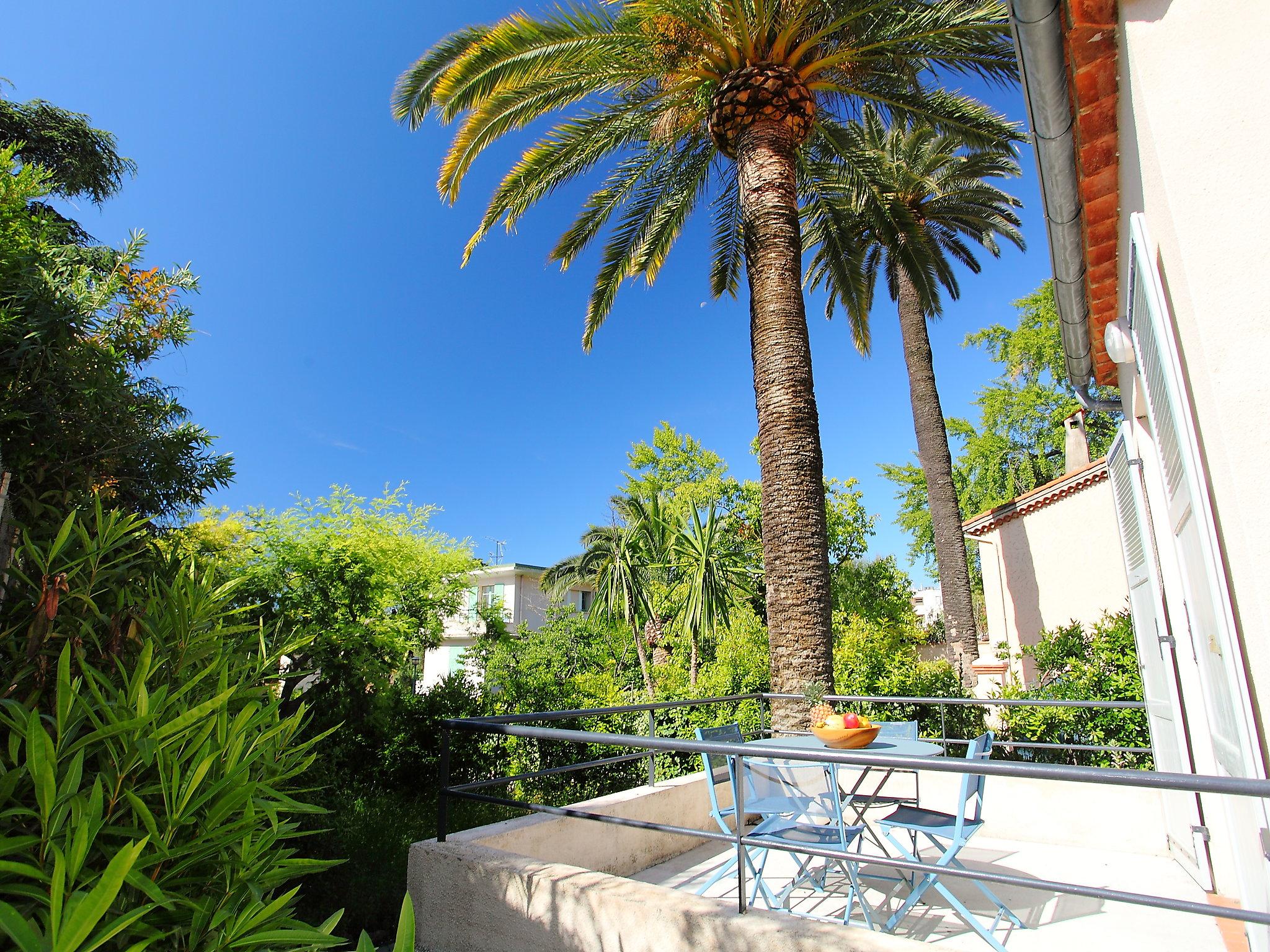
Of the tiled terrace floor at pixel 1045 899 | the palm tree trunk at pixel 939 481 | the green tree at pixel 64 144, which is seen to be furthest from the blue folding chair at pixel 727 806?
the green tree at pixel 64 144

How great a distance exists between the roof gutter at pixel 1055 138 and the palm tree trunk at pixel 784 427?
2741 mm

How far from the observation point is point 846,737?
165 inches

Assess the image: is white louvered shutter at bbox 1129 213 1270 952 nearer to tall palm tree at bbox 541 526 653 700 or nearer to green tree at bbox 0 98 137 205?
tall palm tree at bbox 541 526 653 700

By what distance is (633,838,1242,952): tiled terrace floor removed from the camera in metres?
3.35

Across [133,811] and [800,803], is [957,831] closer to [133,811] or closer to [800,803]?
[800,803]

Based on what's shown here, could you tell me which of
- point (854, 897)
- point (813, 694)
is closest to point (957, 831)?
point (854, 897)

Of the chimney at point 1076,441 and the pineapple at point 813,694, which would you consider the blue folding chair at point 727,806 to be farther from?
the chimney at point 1076,441

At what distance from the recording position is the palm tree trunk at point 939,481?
1262 centimetres

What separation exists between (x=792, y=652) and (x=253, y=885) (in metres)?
5.28

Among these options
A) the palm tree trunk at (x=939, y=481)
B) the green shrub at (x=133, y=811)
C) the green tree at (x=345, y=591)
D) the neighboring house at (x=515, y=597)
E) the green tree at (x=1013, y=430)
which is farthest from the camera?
the neighboring house at (x=515, y=597)

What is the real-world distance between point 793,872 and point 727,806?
755 millimetres

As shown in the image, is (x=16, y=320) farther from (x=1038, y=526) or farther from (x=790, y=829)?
(x=1038, y=526)

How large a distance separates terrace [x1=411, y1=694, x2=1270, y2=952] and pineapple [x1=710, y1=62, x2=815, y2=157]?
18.7 ft

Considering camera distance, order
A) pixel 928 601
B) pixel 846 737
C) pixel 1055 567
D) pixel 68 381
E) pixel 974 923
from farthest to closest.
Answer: pixel 928 601 < pixel 1055 567 < pixel 846 737 < pixel 68 381 < pixel 974 923
